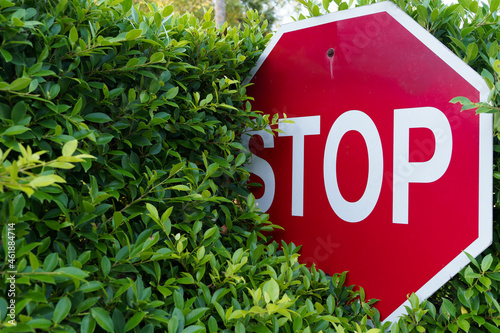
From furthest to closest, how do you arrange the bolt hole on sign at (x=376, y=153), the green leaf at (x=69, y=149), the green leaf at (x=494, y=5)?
the green leaf at (x=494, y=5)
the bolt hole on sign at (x=376, y=153)
the green leaf at (x=69, y=149)

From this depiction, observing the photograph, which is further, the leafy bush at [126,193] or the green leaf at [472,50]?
the green leaf at [472,50]

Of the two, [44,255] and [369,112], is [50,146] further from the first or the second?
[369,112]

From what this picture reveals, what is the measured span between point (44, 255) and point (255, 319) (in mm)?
632

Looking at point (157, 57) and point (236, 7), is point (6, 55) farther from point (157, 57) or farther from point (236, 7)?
point (236, 7)

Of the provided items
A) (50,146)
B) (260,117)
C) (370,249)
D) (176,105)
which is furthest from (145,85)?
(370,249)

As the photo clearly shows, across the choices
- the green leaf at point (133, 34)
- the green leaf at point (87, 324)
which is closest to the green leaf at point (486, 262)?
the green leaf at point (87, 324)

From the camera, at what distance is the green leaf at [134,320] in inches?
41.6

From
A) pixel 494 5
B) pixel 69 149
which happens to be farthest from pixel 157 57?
pixel 494 5

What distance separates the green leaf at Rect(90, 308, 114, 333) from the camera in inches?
39.8

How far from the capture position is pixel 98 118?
1265 millimetres

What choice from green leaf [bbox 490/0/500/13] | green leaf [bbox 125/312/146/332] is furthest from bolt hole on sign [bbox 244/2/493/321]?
green leaf [bbox 125/312/146/332]

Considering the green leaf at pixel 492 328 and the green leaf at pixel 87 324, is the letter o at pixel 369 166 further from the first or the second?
the green leaf at pixel 87 324

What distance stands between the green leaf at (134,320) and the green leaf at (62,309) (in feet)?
0.53

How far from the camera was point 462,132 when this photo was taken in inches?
58.7
